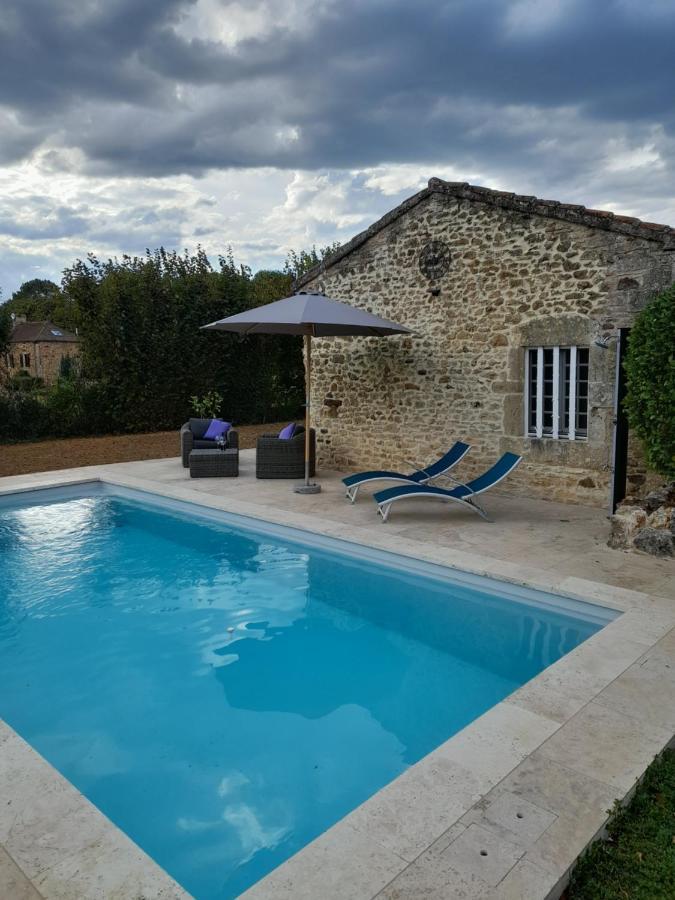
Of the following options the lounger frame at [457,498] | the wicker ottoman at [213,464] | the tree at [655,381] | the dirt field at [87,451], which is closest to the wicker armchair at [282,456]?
the wicker ottoman at [213,464]

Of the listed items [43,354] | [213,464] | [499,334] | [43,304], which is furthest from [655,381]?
[43,304]

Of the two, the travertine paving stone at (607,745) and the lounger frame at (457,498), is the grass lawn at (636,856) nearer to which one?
the travertine paving stone at (607,745)

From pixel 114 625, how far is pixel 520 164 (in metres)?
8.80

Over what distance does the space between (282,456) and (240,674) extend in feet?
21.2

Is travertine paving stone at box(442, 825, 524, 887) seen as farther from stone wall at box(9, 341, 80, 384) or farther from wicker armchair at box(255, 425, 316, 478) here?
stone wall at box(9, 341, 80, 384)

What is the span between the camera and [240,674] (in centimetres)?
488

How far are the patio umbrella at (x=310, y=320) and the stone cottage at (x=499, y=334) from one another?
40.8 inches

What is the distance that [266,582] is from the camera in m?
6.82

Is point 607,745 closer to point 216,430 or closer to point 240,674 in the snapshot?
point 240,674

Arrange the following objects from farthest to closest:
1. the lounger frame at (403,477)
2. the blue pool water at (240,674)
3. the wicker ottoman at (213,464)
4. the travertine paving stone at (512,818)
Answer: the wicker ottoman at (213,464) < the lounger frame at (403,477) < the blue pool water at (240,674) < the travertine paving stone at (512,818)

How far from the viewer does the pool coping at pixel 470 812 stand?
7.95 feet

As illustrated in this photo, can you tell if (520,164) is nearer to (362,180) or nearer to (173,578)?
(362,180)

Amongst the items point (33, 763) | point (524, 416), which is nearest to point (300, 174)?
point (524, 416)

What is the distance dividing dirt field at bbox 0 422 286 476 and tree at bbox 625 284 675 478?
10.4 m
